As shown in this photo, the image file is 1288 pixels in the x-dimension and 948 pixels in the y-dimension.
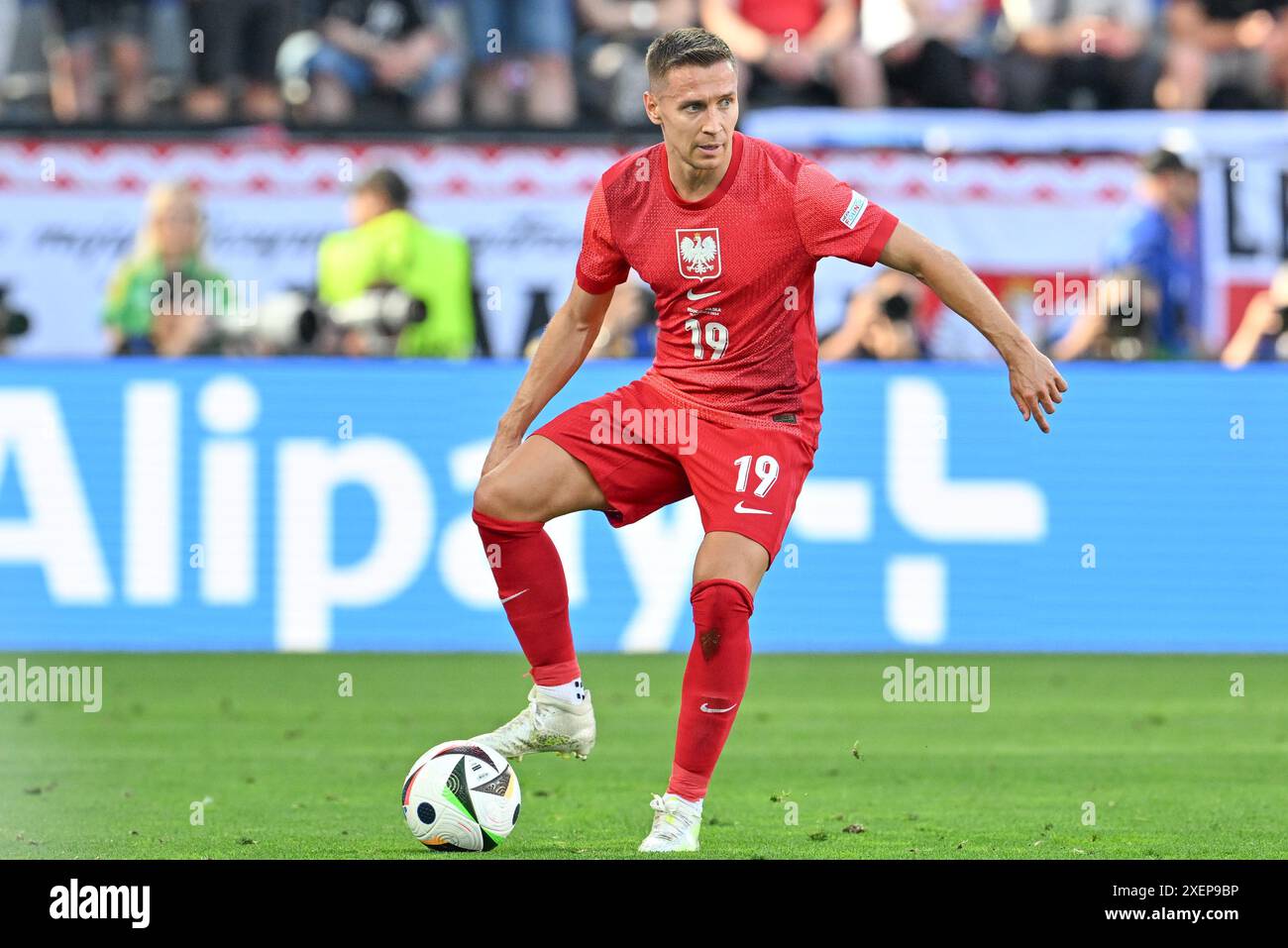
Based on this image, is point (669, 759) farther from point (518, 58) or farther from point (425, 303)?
Result: point (518, 58)

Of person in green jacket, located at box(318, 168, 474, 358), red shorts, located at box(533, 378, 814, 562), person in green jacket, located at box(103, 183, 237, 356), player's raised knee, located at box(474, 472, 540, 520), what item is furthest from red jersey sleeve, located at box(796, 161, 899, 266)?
person in green jacket, located at box(103, 183, 237, 356)

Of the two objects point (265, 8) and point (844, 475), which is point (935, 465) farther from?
point (265, 8)

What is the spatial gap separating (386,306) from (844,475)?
10.1 ft

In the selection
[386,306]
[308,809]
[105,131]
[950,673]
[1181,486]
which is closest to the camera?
[308,809]

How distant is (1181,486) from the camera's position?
1291cm

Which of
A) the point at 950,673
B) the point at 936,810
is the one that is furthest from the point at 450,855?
the point at 950,673

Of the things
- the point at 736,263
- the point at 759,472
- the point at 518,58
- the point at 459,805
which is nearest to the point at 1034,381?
the point at 759,472

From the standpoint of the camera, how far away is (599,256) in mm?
7332

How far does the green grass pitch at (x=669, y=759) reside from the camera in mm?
7117

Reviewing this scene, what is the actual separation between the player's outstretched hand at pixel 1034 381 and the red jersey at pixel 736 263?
61 centimetres

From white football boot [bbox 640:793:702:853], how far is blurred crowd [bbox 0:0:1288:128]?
9369 mm

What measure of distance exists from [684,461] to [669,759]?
2.33 metres

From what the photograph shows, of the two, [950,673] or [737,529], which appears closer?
[737,529]

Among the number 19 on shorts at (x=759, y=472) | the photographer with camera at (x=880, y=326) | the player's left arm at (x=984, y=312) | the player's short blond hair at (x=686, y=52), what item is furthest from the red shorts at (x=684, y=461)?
the photographer with camera at (x=880, y=326)
